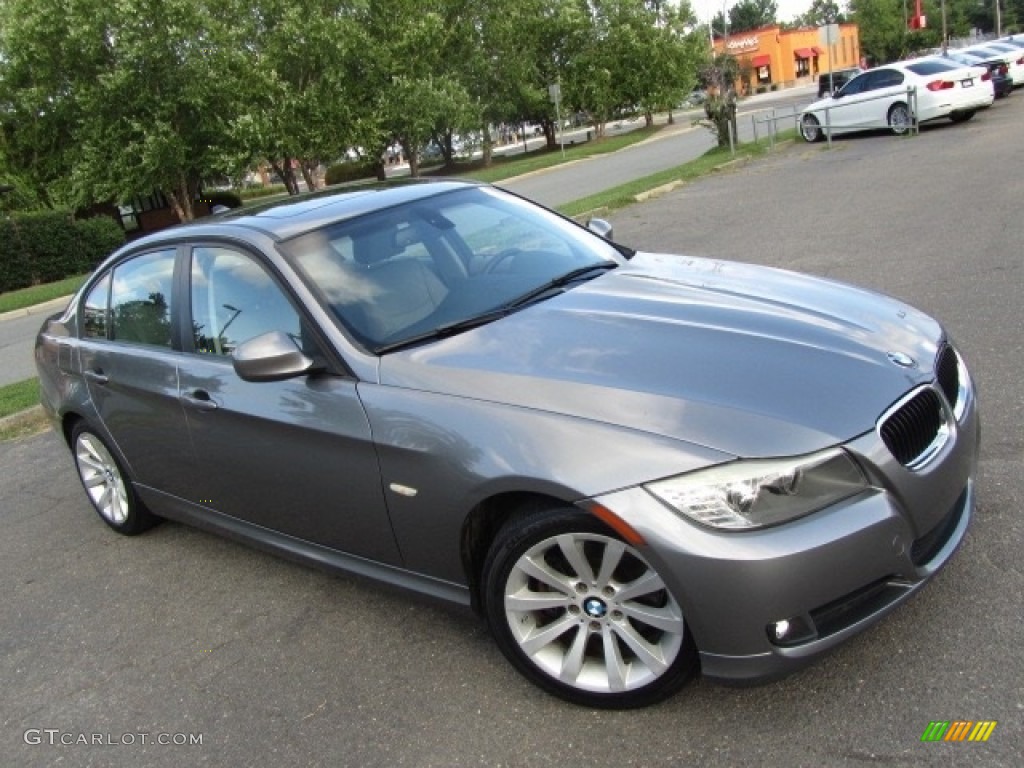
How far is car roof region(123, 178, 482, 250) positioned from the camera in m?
3.81

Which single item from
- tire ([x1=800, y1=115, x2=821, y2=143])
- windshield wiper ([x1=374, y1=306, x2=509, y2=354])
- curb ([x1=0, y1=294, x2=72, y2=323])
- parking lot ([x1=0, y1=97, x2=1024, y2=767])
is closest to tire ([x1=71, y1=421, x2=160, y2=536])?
parking lot ([x1=0, y1=97, x2=1024, y2=767])

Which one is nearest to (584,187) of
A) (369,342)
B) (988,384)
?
(988,384)

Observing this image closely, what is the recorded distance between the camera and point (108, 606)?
4129mm

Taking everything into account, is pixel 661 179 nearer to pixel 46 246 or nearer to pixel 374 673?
pixel 46 246

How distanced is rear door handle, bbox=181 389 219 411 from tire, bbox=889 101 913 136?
20526 mm

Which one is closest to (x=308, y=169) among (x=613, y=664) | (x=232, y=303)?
(x=232, y=303)

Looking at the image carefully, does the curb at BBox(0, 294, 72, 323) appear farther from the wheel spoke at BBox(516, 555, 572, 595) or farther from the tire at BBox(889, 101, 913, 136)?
the tire at BBox(889, 101, 913, 136)

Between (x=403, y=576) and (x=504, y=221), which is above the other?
(x=504, y=221)

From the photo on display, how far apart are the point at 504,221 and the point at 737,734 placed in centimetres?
256

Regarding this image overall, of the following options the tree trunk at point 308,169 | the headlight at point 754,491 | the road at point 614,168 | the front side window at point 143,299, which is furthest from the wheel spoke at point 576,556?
the tree trunk at point 308,169

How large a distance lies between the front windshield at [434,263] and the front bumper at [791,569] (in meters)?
1.24

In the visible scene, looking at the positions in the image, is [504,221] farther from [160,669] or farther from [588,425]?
[160,669]

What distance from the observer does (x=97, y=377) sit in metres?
4.52

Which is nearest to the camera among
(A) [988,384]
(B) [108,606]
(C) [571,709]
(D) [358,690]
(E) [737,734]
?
(E) [737,734]
